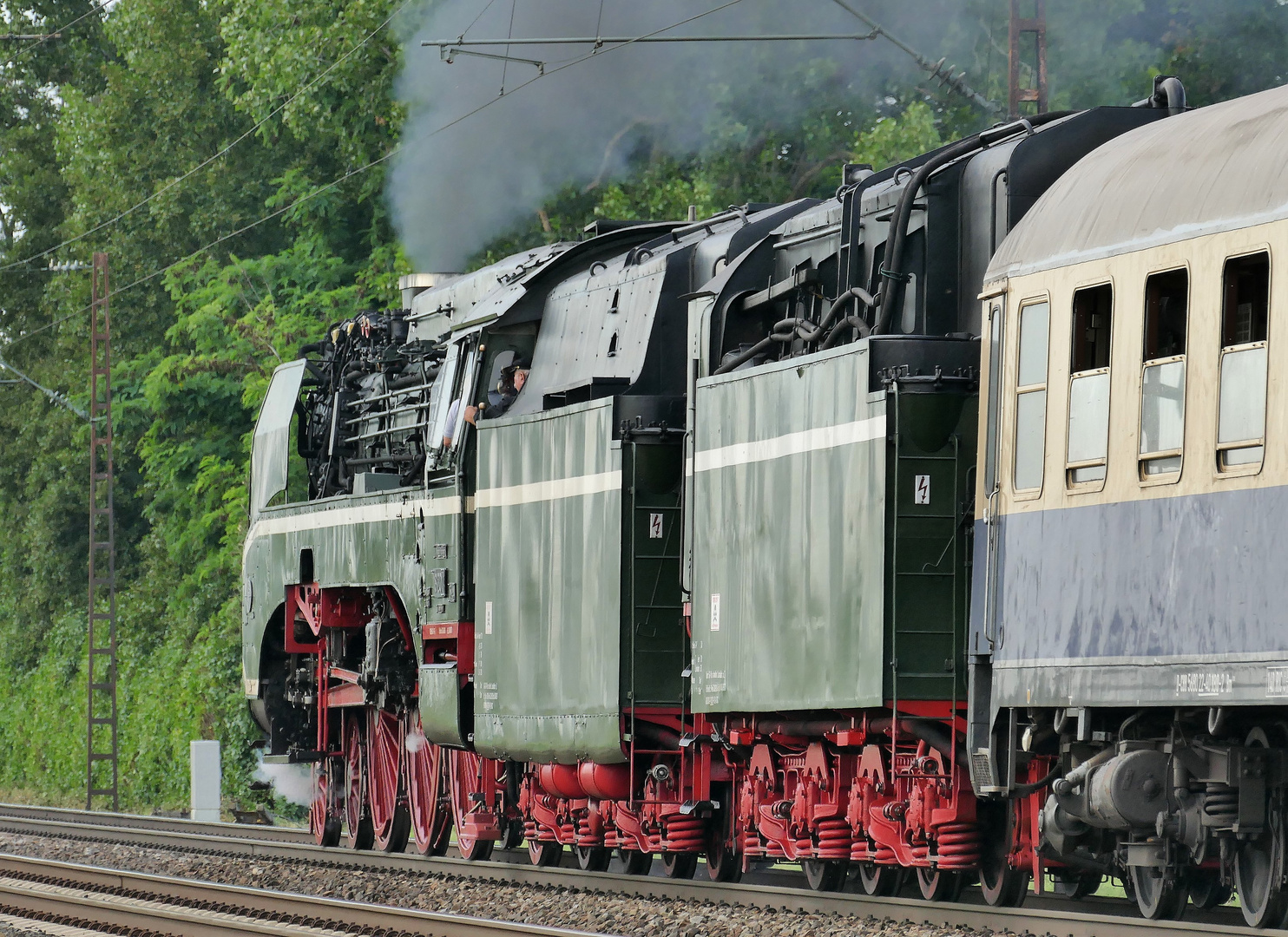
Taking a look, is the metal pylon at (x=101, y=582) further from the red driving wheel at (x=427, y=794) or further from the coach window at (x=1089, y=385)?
the coach window at (x=1089, y=385)

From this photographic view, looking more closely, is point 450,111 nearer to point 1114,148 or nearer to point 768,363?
point 768,363

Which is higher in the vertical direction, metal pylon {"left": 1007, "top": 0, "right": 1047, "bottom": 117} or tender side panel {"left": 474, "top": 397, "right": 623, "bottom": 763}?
metal pylon {"left": 1007, "top": 0, "right": 1047, "bottom": 117}

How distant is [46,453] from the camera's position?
153ft

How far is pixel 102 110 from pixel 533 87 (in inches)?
795

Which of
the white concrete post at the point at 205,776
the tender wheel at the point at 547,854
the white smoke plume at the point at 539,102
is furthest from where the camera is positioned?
the white concrete post at the point at 205,776

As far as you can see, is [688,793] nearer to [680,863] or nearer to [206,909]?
[680,863]

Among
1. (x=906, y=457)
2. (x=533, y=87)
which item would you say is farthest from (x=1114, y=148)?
(x=533, y=87)

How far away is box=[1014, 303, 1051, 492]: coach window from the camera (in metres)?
9.98

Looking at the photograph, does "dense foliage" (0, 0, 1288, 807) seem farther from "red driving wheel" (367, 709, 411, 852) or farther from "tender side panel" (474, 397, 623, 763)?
"tender side panel" (474, 397, 623, 763)

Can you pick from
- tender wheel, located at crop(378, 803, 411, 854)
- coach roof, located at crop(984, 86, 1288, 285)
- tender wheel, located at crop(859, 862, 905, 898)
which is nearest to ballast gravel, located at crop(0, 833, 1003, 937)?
tender wheel, located at crop(859, 862, 905, 898)

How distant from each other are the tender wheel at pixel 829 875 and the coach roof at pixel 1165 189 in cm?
417

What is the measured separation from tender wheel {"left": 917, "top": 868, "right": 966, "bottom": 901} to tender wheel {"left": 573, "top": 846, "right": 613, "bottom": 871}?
4264 millimetres

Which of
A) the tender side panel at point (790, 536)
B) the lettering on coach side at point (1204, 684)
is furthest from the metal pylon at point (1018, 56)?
the lettering on coach side at point (1204, 684)

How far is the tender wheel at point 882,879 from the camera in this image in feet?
40.7
